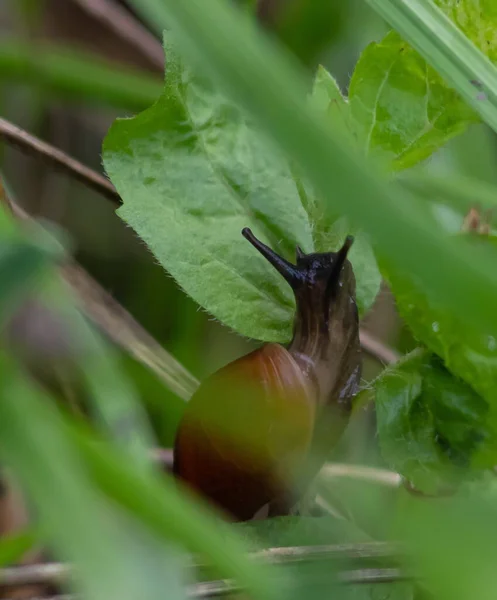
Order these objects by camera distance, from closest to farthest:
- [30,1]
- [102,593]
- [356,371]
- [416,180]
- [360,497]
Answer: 1. [102,593]
2. [360,497]
3. [416,180]
4. [356,371]
5. [30,1]

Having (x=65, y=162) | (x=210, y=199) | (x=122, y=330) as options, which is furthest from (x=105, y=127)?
(x=210, y=199)

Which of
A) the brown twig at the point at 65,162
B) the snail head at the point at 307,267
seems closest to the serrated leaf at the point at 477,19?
the snail head at the point at 307,267

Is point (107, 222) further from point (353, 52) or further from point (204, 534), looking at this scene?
point (204, 534)

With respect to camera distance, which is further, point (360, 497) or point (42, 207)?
point (42, 207)

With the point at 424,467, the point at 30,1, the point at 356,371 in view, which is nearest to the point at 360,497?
the point at 424,467

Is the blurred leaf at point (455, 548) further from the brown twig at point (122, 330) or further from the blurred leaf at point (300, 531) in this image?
the brown twig at point (122, 330)
